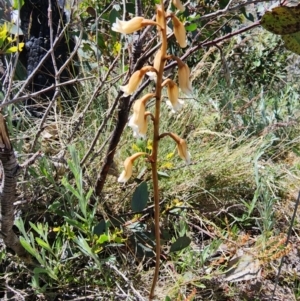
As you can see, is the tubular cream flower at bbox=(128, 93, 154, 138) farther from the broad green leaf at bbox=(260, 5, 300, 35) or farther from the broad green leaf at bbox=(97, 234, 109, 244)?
the broad green leaf at bbox=(97, 234, 109, 244)

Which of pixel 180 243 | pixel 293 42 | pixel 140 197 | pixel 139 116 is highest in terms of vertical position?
pixel 293 42

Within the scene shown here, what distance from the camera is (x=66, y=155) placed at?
1728 mm

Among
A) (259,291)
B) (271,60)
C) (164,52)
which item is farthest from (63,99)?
(271,60)

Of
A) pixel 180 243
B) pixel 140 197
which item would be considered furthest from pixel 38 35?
pixel 180 243

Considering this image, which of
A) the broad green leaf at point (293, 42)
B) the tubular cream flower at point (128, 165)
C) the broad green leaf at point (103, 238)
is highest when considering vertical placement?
the broad green leaf at point (293, 42)

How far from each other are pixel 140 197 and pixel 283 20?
30.3 inches

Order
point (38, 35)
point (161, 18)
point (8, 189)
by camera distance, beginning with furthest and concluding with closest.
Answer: point (38, 35), point (8, 189), point (161, 18)

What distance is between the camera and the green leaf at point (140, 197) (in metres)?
1.37

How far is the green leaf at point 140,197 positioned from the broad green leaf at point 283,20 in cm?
73

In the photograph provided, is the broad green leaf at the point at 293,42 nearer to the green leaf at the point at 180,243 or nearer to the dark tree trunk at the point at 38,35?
the green leaf at the point at 180,243

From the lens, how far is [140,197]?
138 centimetres

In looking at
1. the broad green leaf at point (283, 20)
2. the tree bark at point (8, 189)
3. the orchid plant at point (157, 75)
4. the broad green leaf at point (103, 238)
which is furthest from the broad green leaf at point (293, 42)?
the broad green leaf at point (103, 238)

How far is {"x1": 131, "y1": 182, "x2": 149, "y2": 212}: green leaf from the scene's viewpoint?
1371 millimetres

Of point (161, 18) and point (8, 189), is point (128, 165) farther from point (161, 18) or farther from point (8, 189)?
point (8, 189)
